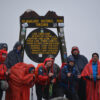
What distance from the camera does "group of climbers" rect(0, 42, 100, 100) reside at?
16.5 feet

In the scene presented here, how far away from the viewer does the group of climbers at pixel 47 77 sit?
5023 millimetres

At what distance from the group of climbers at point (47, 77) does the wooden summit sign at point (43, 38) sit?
46.6 inches

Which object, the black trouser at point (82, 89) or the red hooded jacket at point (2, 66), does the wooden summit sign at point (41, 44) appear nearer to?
the black trouser at point (82, 89)

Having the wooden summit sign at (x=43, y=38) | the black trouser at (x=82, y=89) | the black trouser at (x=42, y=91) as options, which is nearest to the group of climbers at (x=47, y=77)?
the black trouser at (x=42, y=91)

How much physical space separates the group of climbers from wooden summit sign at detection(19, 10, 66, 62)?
3.88ft

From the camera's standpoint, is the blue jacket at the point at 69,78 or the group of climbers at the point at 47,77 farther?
the blue jacket at the point at 69,78

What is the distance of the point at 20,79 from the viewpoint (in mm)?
4883

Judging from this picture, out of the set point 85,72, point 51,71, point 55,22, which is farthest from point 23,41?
point 85,72

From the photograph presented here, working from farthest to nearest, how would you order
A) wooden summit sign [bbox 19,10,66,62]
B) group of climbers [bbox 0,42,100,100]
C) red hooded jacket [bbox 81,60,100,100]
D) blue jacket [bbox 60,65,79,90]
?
1. wooden summit sign [bbox 19,10,66,62]
2. red hooded jacket [bbox 81,60,100,100]
3. blue jacket [bbox 60,65,79,90]
4. group of climbers [bbox 0,42,100,100]

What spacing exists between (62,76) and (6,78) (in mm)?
1395

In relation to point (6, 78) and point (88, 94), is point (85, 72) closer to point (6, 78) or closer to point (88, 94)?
point (88, 94)

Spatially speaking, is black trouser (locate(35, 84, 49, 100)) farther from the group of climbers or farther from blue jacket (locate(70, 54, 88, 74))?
blue jacket (locate(70, 54, 88, 74))

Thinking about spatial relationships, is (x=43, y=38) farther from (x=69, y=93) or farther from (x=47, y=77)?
(x=69, y=93)

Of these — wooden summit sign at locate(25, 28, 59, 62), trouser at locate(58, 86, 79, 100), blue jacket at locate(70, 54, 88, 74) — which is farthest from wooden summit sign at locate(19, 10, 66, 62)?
trouser at locate(58, 86, 79, 100)
